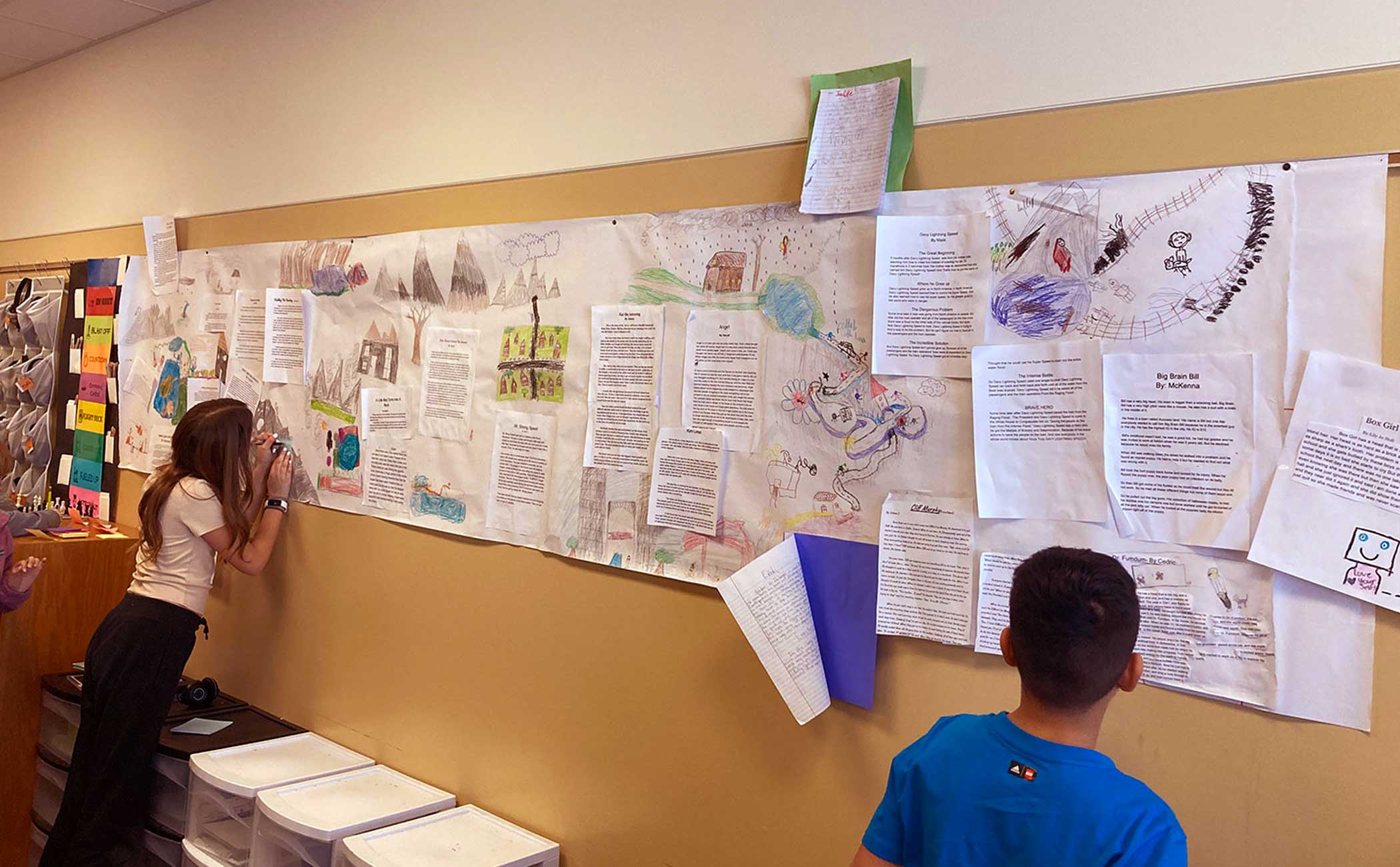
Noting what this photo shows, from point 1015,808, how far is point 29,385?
14.1ft

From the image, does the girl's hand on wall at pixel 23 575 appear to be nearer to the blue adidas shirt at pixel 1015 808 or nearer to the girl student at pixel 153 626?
the girl student at pixel 153 626

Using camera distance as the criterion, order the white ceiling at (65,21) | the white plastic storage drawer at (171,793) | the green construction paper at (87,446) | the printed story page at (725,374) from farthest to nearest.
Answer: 1. the green construction paper at (87,446)
2. the white ceiling at (65,21)
3. the white plastic storage drawer at (171,793)
4. the printed story page at (725,374)

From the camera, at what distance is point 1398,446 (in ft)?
4.17

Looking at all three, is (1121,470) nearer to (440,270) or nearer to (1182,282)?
(1182,282)

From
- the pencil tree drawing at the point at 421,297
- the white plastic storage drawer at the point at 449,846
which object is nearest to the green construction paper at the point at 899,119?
the pencil tree drawing at the point at 421,297

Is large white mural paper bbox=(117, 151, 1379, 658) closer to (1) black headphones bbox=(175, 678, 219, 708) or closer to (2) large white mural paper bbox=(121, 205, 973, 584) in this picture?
(2) large white mural paper bbox=(121, 205, 973, 584)

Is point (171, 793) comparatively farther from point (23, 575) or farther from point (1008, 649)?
point (1008, 649)

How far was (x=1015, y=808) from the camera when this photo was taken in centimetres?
112

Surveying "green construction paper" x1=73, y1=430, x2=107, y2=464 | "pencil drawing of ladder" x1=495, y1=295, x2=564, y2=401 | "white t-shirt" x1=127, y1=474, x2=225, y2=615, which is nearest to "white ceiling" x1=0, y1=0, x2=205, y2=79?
"green construction paper" x1=73, y1=430, x2=107, y2=464

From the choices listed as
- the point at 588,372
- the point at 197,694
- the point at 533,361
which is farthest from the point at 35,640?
the point at 588,372

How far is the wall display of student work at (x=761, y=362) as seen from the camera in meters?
1.35

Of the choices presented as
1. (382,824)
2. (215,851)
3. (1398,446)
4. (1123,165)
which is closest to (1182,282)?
(1123,165)

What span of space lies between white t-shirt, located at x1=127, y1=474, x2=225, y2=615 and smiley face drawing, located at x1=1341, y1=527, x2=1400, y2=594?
265 centimetres

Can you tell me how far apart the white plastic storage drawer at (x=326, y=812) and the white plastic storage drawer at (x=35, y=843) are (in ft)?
3.93
